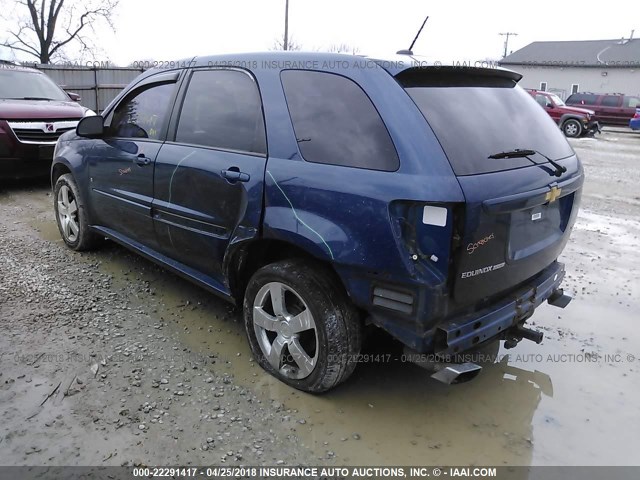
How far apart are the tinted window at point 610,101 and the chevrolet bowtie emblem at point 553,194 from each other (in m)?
26.2

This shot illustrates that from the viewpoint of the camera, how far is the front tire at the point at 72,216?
477 cm

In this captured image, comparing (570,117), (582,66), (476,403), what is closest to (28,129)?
(476,403)

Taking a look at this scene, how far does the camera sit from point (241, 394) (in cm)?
290

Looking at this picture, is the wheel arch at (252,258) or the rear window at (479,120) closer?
the rear window at (479,120)

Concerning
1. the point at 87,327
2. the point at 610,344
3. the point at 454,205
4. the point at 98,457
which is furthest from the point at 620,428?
the point at 87,327

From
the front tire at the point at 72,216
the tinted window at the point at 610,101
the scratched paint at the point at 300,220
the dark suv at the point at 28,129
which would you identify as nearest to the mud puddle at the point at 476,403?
the scratched paint at the point at 300,220

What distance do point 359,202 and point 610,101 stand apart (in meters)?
27.2

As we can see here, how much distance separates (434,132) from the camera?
2.39 meters

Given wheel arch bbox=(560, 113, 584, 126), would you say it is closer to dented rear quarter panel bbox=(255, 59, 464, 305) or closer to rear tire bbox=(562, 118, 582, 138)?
rear tire bbox=(562, 118, 582, 138)

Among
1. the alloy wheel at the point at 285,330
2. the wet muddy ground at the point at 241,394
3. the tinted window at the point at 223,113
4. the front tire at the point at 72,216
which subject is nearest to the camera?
the wet muddy ground at the point at 241,394

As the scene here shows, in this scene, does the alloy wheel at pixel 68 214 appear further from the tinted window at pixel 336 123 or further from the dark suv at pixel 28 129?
the tinted window at pixel 336 123

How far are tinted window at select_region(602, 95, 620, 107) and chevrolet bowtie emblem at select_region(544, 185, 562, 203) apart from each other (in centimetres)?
2619

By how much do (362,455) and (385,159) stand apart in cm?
142

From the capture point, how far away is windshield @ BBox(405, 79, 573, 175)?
2.42m
